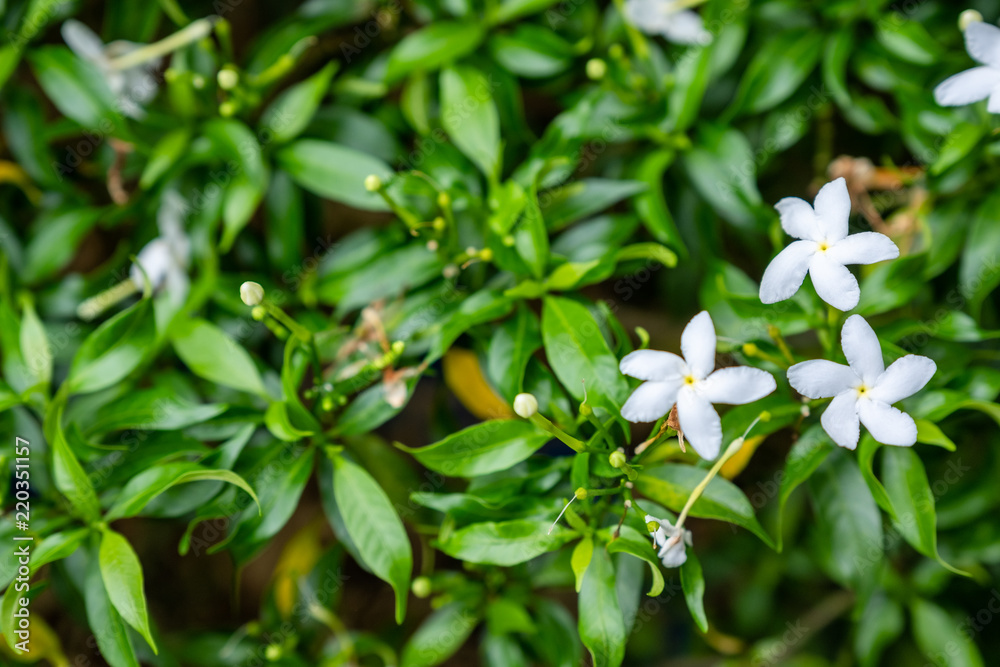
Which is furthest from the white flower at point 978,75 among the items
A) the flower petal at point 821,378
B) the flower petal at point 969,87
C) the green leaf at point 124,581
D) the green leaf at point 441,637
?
the green leaf at point 124,581

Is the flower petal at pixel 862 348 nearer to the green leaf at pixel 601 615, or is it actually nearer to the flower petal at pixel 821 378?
the flower petal at pixel 821 378

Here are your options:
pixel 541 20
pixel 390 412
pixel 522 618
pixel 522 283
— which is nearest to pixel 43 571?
pixel 390 412

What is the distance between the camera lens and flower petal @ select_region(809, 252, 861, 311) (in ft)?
2.96

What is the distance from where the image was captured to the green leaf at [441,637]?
126 centimetres

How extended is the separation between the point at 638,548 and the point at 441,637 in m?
0.50

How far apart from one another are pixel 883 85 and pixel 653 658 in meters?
1.35

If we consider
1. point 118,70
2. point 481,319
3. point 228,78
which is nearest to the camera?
point 481,319

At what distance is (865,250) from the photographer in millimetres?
908

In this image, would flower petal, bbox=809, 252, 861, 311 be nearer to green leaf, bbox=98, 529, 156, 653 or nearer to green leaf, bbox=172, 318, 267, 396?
green leaf, bbox=172, 318, 267, 396

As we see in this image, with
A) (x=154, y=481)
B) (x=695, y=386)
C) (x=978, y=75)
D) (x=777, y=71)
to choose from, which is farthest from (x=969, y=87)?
(x=154, y=481)

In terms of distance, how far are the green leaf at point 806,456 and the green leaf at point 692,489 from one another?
0.07m

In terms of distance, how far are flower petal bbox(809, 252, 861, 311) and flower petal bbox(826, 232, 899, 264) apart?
12 millimetres

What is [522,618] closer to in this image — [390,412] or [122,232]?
[390,412]

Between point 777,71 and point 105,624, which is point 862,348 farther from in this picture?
point 105,624
